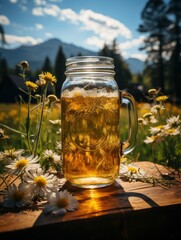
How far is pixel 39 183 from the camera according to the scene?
1.02 metres

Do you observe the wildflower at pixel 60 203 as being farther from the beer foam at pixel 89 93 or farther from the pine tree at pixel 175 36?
the pine tree at pixel 175 36

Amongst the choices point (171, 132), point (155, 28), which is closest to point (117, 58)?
point (155, 28)

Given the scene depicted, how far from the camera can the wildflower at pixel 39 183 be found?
1012 mm

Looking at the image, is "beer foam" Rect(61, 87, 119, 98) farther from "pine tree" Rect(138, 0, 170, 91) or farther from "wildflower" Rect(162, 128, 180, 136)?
"pine tree" Rect(138, 0, 170, 91)

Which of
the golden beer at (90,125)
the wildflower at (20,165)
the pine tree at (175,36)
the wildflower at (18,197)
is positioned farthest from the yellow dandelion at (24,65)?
the pine tree at (175,36)

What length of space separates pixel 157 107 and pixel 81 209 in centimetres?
108

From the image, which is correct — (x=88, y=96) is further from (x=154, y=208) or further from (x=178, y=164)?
(x=178, y=164)

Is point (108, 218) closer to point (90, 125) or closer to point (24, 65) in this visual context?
point (90, 125)

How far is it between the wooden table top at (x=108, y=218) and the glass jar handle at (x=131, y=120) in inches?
9.3

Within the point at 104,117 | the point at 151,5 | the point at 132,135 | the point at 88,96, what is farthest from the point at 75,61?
the point at 151,5

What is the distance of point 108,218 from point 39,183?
298 millimetres

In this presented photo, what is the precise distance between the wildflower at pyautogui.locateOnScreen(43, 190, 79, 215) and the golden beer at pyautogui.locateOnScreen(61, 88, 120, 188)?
0.21 meters

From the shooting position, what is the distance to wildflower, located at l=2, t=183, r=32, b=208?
38.5 inches

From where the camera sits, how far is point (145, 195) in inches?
43.6
